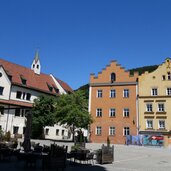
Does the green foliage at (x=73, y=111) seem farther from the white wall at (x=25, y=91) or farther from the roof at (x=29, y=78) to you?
the roof at (x=29, y=78)

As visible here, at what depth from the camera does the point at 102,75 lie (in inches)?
1929

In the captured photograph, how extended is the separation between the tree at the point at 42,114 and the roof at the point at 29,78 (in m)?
5.83

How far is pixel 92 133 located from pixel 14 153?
3261 cm

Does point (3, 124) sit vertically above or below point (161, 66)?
below

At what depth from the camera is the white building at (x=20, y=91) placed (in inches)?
1833

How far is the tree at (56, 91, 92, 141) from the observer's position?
40312mm

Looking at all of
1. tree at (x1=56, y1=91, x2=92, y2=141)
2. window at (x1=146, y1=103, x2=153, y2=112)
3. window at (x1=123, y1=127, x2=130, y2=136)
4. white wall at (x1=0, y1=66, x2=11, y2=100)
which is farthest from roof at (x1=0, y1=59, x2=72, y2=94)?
window at (x1=146, y1=103, x2=153, y2=112)

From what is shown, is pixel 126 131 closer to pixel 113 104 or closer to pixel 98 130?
pixel 98 130

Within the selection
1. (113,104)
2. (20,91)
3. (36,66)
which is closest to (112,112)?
(113,104)

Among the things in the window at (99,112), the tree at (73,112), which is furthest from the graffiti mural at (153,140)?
the tree at (73,112)

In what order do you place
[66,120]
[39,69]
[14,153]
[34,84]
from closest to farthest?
[14,153] → [66,120] → [34,84] → [39,69]

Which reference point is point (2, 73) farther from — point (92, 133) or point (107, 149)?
point (107, 149)

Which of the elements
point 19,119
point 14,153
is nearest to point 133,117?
point 19,119

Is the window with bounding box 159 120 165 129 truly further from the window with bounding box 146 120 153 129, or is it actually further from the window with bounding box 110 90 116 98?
the window with bounding box 110 90 116 98
